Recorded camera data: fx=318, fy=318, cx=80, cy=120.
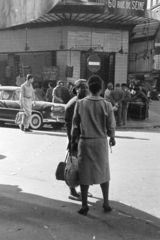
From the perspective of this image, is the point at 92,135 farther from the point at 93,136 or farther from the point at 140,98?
the point at 140,98

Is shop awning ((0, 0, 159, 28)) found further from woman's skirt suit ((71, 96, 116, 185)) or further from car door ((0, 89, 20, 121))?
woman's skirt suit ((71, 96, 116, 185))

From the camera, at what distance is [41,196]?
179 inches

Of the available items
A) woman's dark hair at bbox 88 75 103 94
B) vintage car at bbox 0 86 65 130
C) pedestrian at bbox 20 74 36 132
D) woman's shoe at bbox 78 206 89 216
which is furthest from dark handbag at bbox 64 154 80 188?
vintage car at bbox 0 86 65 130

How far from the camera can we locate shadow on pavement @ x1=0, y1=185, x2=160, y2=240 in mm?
3375

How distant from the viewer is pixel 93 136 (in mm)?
3867

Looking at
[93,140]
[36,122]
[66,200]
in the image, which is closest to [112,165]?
[66,200]

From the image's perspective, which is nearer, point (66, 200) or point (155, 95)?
point (66, 200)

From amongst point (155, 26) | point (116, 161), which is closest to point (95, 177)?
point (116, 161)

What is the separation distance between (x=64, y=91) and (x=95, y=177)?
741 centimetres

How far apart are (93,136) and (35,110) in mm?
7878

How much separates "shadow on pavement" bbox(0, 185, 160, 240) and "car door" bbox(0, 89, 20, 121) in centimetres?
753

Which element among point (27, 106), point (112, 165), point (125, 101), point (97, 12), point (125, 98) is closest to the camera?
point (112, 165)

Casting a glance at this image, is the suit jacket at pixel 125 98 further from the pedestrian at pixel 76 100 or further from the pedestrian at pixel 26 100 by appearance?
the pedestrian at pixel 76 100

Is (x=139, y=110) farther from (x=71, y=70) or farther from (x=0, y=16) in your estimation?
(x=0, y=16)
